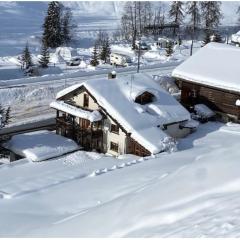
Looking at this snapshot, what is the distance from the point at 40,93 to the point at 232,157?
28201 millimetres

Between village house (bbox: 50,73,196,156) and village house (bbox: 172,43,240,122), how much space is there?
14.4 feet

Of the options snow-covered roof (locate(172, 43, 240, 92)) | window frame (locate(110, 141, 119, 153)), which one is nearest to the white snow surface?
window frame (locate(110, 141, 119, 153))

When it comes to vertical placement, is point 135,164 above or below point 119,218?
below

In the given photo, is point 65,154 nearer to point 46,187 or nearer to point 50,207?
point 46,187

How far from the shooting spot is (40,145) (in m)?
32.8

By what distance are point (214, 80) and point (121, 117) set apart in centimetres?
961

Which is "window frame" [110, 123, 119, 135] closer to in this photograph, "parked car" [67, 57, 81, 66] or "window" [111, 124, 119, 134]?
"window" [111, 124, 119, 134]

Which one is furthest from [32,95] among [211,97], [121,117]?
[121,117]

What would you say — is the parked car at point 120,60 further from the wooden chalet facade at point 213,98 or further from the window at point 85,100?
the window at point 85,100

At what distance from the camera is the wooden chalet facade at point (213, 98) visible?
3862cm

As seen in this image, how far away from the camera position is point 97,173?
27.1m

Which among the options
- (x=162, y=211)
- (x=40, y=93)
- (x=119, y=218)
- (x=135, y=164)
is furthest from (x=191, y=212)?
(x=40, y=93)

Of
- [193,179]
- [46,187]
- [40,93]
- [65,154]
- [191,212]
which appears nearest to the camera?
[191,212]

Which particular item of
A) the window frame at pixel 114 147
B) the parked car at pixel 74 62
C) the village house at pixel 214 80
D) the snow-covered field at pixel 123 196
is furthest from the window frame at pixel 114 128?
the parked car at pixel 74 62
